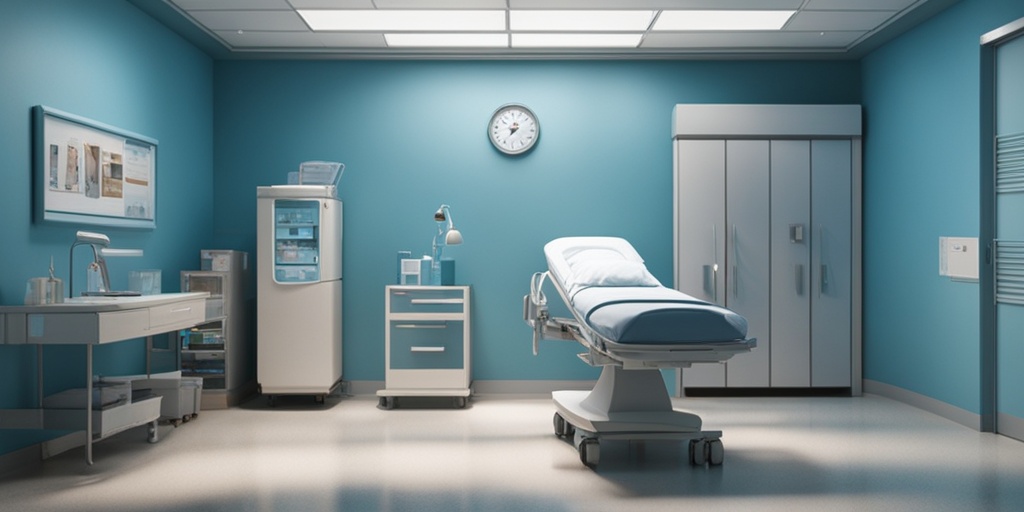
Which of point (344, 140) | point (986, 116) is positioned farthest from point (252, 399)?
point (986, 116)

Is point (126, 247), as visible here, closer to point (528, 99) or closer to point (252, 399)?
point (252, 399)

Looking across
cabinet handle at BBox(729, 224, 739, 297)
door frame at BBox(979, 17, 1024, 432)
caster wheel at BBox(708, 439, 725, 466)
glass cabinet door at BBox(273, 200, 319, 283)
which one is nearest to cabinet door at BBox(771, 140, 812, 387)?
cabinet handle at BBox(729, 224, 739, 297)

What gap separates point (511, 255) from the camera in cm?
782

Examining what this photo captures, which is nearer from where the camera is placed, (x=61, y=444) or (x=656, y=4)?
(x=61, y=444)

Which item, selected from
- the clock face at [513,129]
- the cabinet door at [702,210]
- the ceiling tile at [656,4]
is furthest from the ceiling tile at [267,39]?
the cabinet door at [702,210]

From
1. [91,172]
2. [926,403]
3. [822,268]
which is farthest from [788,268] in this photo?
[91,172]

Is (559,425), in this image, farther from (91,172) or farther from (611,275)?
(91,172)

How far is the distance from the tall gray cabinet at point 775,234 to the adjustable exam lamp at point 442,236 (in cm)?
200

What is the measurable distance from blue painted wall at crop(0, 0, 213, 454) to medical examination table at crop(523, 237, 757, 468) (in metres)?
3.05

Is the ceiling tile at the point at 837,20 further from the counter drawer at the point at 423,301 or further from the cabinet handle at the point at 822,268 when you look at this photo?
the counter drawer at the point at 423,301

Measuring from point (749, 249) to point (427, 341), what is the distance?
2974mm

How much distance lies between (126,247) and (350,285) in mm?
2134

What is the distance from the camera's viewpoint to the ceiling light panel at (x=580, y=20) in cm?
658

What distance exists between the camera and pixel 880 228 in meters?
7.48
